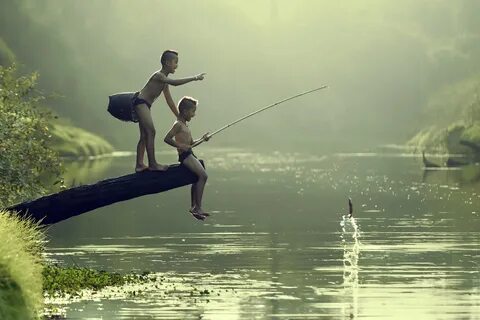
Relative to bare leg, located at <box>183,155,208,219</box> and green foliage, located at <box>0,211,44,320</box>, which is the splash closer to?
bare leg, located at <box>183,155,208,219</box>

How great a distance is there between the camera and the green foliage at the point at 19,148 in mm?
39406

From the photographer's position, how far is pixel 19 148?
40.3 metres

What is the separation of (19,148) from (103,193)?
1084cm

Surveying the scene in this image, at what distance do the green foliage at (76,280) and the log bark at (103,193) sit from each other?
12.8 feet

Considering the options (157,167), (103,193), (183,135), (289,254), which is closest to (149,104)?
(183,135)

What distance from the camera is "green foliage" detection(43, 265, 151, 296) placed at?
115ft

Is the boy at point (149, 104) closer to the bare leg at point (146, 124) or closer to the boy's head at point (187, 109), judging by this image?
the bare leg at point (146, 124)

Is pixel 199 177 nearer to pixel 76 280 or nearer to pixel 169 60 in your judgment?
pixel 169 60

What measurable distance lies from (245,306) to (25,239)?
5.70 m

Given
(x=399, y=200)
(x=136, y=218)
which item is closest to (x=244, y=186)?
(x=399, y=200)

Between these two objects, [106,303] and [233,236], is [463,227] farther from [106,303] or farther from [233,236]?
[106,303]

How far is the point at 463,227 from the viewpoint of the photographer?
2458 inches

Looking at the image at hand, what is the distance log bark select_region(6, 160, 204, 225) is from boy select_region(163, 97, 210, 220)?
212 millimetres

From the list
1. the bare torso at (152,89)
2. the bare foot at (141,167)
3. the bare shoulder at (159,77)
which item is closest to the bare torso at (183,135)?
the bare torso at (152,89)
